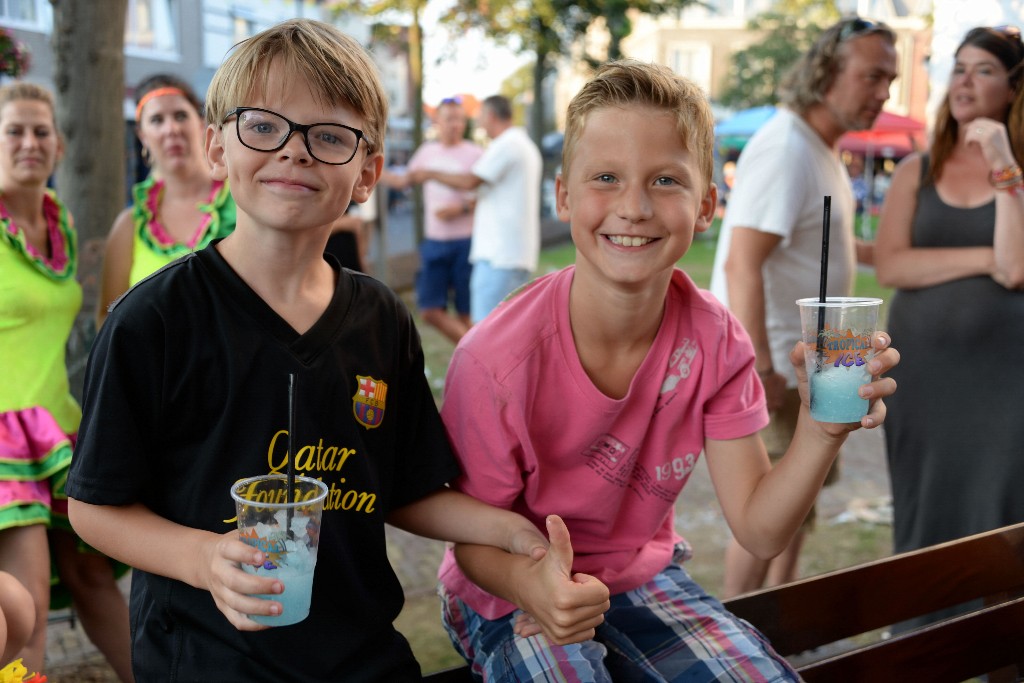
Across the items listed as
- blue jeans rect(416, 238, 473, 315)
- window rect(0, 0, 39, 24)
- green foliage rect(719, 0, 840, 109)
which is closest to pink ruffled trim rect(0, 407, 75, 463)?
blue jeans rect(416, 238, 473, 315)

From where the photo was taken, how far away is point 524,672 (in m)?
1.95

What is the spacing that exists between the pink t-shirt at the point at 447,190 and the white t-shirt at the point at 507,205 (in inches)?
34.8

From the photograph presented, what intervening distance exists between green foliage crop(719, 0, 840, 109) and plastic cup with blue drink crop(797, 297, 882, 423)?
133 feet

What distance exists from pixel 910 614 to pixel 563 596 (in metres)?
1.31

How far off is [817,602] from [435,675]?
97 cm

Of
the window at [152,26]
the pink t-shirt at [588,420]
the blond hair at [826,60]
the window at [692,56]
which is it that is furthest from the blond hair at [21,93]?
the window at [692,56]

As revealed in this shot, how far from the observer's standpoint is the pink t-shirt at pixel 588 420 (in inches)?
82.6

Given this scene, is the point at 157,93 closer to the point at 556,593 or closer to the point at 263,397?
the point at 263,397

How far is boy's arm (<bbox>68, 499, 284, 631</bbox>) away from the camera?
Result: 151 centimetres

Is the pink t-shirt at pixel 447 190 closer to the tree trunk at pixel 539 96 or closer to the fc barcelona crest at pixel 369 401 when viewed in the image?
the fc barcelona crest at pixel 369 401

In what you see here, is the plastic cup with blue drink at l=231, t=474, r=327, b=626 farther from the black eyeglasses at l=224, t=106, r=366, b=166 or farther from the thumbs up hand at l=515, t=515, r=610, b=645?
the black eyeglasses at l=224, t=106, r=366, b=166

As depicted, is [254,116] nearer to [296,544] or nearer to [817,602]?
[296,544]

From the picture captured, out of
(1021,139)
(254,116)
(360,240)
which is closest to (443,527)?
(254,116)

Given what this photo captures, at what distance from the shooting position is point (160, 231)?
11.4 feet
